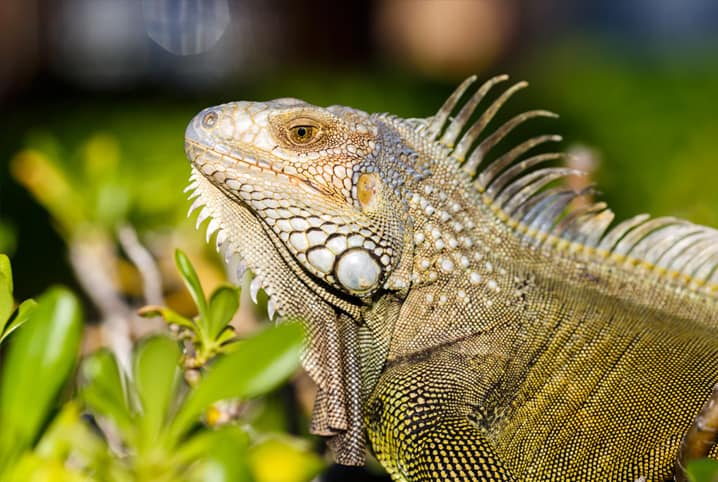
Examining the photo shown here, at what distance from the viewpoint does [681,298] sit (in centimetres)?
230

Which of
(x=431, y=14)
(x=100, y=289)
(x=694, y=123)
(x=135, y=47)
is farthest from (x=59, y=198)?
(x=135, y=47)

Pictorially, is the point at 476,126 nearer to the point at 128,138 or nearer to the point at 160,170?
the point at 160,170

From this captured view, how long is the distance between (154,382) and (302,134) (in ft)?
3.01

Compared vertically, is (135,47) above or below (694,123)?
below

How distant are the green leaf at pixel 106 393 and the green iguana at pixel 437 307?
0.79 meters

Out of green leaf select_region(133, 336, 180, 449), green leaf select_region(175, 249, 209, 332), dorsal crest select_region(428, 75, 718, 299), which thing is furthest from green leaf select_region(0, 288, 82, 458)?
dorsal crest select_region(428, 75, 718, 299)

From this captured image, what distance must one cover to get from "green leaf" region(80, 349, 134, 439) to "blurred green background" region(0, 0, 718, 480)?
742 mm

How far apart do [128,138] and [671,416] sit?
4.65m

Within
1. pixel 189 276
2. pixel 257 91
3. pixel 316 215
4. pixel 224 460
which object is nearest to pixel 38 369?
pixel 224 460

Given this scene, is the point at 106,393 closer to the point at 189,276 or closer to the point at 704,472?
the point at 189,276

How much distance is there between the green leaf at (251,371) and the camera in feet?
4.05

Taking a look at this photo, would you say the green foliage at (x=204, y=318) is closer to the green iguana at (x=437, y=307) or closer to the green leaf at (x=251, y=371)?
the green iguana at (x=437, y=307)

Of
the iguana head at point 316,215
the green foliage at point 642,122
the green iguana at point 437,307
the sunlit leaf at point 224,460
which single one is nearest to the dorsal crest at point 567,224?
the green iguana at point 437,307

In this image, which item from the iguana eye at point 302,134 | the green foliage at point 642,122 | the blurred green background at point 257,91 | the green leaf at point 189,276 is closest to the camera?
the green leaf at point 189,276
